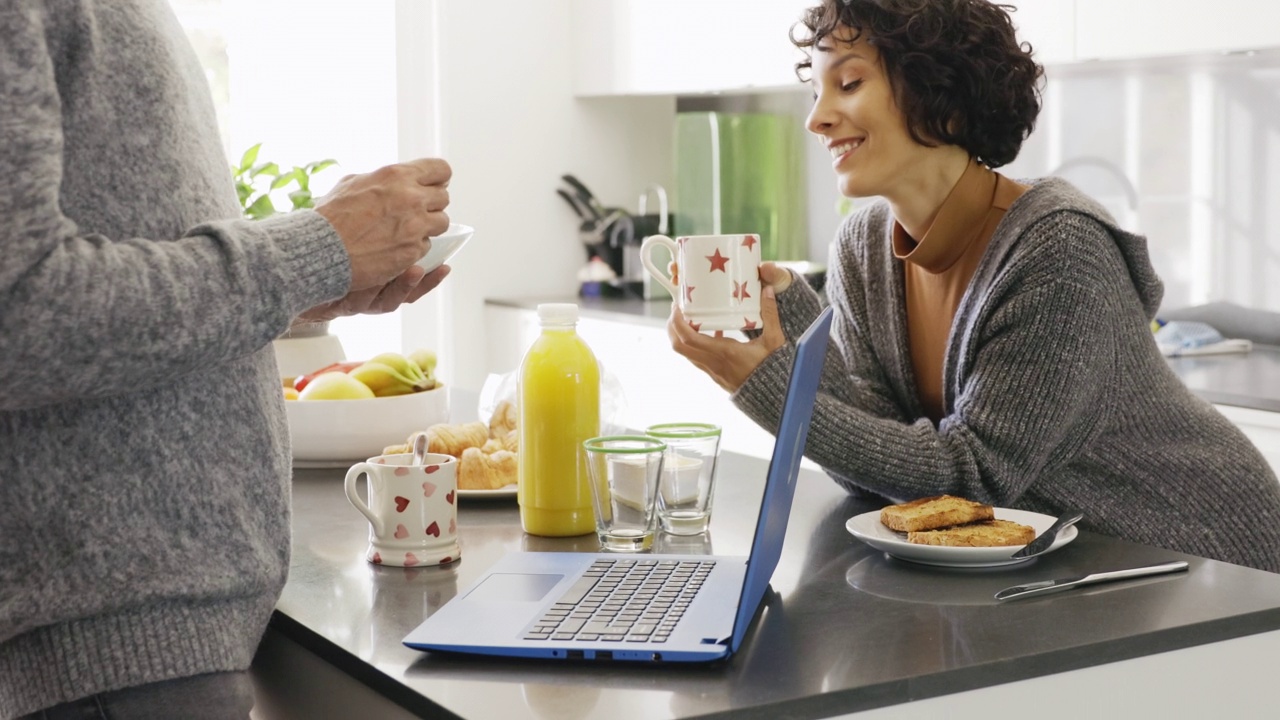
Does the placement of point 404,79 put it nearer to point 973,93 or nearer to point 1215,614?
point 973,93

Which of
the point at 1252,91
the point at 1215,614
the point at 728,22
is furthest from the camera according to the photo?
the point at 728,22

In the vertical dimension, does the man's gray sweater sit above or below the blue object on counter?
above

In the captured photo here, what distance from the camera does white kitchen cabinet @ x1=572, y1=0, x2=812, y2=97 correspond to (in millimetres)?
3547

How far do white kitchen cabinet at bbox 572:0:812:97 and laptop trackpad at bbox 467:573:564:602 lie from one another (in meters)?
2.45

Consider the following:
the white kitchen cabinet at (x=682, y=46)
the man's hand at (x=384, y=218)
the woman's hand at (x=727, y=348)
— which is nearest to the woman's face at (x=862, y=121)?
the woman's hand at (x=727, y=348)

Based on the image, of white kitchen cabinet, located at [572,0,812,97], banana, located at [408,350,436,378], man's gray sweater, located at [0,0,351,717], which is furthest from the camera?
white kitchen cabinet, located at [572,0,812,97]

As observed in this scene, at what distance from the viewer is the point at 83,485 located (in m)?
0.95

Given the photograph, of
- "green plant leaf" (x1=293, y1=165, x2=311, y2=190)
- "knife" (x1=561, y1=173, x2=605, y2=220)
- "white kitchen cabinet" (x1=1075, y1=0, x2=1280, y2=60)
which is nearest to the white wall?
"knife" (x1=561, y1=173, x2=605, y2=220)

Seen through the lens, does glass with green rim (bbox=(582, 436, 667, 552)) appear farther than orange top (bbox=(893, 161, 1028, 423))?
No

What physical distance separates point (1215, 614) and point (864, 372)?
30.8 inches

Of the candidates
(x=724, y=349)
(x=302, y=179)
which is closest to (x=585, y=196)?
(x=302, y=179)

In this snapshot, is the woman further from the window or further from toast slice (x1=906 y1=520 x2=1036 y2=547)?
the window

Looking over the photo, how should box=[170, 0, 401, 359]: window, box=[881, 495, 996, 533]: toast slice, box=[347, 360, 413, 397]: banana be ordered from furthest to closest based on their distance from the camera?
box=[170, 0, 401, 359]: window → box=[347, 360, 413, 397]: banana → box=[881, 495, 996, 533]: toast slice

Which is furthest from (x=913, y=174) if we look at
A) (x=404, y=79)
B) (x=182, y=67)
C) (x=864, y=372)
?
(x=404, y=79)
